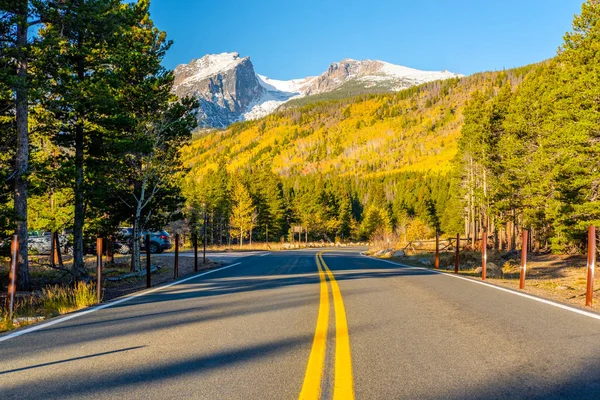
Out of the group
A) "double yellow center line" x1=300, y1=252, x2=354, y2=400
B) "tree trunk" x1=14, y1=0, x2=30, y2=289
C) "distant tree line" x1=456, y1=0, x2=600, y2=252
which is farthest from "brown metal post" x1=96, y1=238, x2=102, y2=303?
"distant tree line" x1=456, y1=0, x2=600, y2=252

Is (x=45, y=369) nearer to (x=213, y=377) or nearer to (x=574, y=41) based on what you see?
(x=213, y=377)

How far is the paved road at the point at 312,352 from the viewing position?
303 cm

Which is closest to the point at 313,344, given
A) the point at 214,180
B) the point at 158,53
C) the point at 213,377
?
the point at 213,377

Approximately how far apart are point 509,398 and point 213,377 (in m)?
2.14

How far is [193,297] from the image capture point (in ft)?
26.5

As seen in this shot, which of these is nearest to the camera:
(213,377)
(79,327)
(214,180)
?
(213,377)

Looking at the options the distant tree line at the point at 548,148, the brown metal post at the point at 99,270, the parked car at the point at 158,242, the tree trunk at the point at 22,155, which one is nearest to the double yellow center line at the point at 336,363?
the brown metal post at the point at 99,270

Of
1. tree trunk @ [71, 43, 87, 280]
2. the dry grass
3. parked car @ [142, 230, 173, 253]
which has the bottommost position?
parked car @ [142, 230, 173, 253]

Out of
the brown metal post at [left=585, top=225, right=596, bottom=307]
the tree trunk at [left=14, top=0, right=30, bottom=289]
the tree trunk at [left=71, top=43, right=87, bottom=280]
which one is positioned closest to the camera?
the brown metal post at [left=585, top=225, right=596, bottom=307]

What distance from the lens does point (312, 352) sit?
3.99m

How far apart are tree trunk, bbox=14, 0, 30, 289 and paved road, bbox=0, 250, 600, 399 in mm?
5962

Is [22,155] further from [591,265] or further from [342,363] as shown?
[591,265]

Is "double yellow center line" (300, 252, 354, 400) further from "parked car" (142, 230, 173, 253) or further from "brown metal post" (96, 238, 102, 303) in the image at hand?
"parked car" (142, 230, 173, 253)

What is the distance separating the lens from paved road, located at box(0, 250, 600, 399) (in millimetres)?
3031
